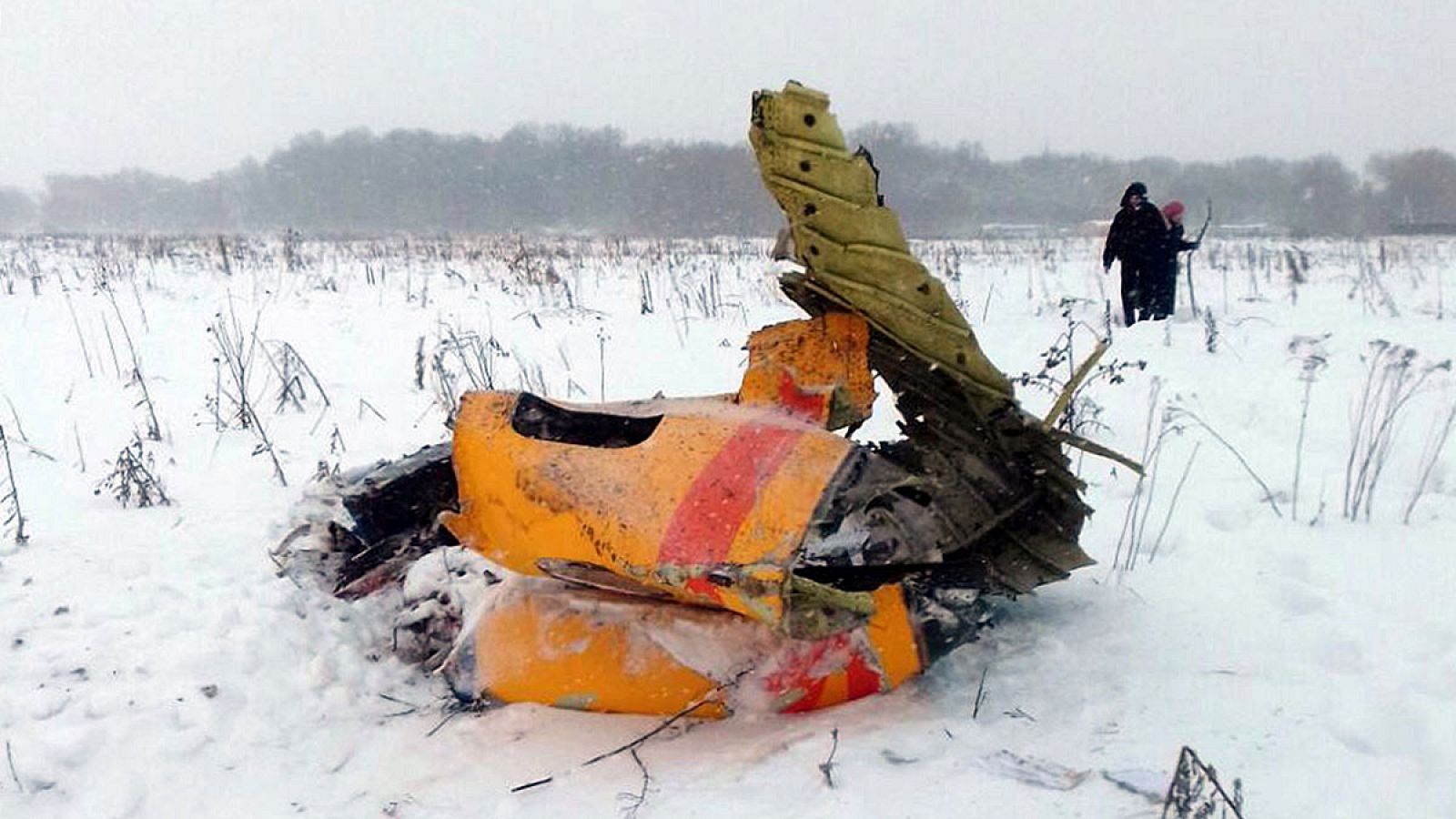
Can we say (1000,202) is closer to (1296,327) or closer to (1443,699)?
(1296,327)

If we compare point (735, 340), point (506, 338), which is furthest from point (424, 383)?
point (735, 340)

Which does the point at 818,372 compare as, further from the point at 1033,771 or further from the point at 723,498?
the point at 1033,771

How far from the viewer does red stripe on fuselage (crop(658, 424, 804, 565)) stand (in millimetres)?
2150

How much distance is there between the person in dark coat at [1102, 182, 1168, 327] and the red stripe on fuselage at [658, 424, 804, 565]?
7.51 m

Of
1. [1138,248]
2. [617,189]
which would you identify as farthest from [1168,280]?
[617,189]

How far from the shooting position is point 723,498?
7.23ft

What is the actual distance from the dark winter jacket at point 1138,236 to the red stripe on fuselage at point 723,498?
25.2ft

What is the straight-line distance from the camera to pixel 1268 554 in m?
2.95

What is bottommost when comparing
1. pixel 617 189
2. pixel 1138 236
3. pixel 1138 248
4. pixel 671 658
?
pixel 671 658

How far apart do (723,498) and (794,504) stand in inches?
6.3

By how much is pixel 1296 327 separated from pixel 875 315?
20.8 ft

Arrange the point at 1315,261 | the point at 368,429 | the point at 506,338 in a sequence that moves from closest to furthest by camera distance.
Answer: the point at 368,429 → the point at 506,338 → the point at 1315,261

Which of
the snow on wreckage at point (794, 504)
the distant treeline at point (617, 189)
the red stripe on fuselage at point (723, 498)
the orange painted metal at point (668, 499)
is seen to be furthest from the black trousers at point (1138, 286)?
the distant treeline at point (617, 189)

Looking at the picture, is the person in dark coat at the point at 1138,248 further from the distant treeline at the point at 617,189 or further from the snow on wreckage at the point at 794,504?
the distant treeline at the point at 617,189
